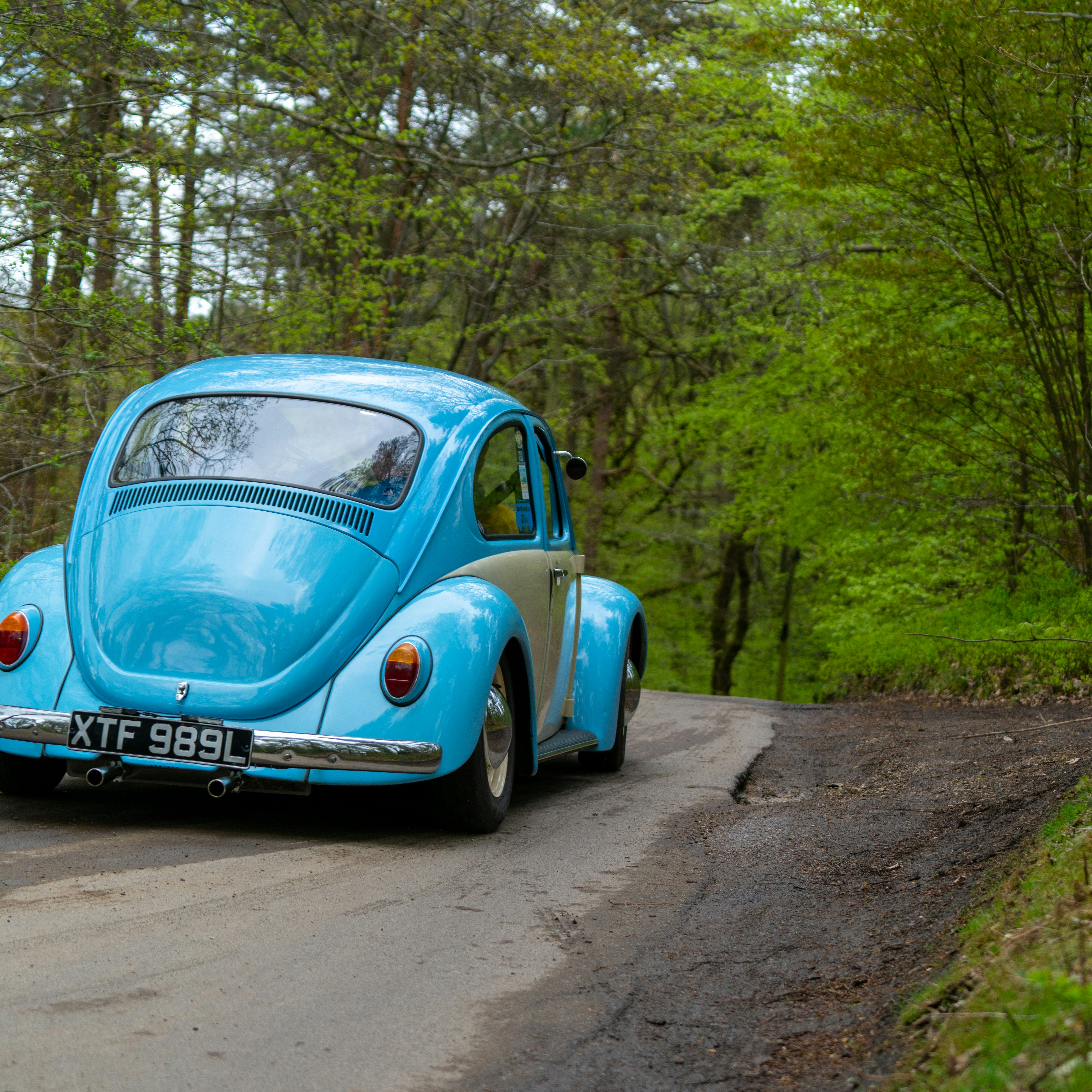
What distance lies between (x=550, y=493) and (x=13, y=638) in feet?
9.99

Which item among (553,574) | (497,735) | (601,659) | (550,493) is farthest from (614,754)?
(497,735)

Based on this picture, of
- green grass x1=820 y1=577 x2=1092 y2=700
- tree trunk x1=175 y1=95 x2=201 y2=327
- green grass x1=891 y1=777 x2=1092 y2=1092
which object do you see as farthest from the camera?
green grass x1=820 y1=577 x2=1092 y2=700

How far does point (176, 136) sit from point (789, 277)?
1120 cm

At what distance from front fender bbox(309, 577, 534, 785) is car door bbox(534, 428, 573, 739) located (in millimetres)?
1254

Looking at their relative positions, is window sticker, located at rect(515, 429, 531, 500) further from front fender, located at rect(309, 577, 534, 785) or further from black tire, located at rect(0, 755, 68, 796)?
black tire, located at rect(0, 755, 68, 796)

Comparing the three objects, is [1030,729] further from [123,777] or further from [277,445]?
[123,777]

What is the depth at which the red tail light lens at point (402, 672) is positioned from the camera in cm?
453

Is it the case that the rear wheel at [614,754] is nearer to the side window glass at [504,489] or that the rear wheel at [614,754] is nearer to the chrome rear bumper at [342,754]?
the side window glass at [504,489]

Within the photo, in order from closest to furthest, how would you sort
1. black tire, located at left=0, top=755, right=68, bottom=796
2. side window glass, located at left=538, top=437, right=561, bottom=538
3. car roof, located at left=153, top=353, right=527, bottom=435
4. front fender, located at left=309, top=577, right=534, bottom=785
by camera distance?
front fender, located at left=309, top=577, right=534, bottom=785
black tire, located at left=0, top=755, right=68, bottom=796
car roof, located at left=153, top=353, right=527, bottom=435
side window glass, located at left=538, top=437, right=561, bottom=538

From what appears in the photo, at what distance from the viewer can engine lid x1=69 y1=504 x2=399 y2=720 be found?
4.52 metres

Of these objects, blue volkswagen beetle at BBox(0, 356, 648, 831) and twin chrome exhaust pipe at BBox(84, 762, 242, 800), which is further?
blue volkswagen beetle at BBox(0, 356, 648, 831)

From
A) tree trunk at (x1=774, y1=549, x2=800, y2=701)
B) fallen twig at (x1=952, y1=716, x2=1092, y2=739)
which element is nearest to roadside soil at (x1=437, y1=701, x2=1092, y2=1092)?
fallen twig at (x1=952, y1=716, x2=1092, y2=739)

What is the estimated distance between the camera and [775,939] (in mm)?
3623

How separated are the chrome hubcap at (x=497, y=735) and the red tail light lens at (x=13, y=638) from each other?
73.7 inches
